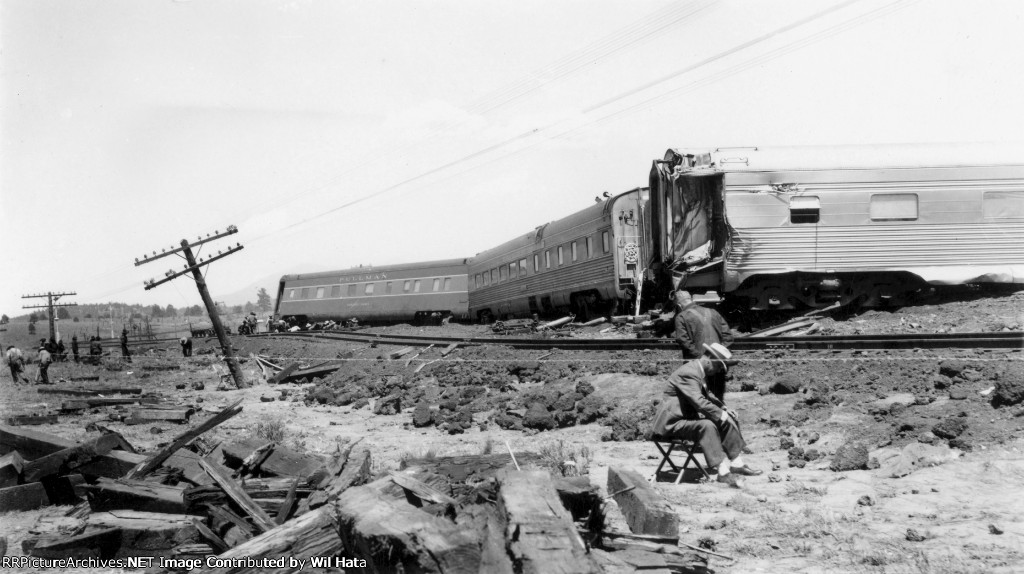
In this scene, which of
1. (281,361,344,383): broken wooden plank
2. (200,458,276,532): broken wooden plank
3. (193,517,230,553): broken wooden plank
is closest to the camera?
(193,517,230,553): broken wooden plank

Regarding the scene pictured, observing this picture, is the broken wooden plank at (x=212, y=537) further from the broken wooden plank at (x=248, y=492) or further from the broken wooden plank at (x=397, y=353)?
the broken wooden plank at (x=397, y=353)

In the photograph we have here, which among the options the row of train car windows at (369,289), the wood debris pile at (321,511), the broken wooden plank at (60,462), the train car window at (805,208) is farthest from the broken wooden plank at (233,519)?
the row of train car windows at (369,289)

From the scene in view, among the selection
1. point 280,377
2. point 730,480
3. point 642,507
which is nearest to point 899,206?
point 730,480

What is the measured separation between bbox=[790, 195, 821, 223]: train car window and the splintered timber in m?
12.7

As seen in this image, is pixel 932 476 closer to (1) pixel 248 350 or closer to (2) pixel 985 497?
(2) pixel 985 497

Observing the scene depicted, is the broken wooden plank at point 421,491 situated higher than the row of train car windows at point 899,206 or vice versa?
the row of train car windows at point 899,206

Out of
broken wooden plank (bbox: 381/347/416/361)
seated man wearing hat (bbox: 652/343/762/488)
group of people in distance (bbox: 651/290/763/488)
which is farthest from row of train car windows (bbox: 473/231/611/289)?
seated man wearing hat (bbox: 652/343/762/488)

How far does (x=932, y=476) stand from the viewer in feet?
17.7

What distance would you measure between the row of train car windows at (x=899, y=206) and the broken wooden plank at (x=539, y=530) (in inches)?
470

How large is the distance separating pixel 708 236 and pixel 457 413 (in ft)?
25.4

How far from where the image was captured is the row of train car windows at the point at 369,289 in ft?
107

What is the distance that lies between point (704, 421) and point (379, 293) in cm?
3023

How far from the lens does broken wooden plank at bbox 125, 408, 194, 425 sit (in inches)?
454

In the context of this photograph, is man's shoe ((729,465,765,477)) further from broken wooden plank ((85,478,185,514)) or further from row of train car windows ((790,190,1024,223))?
row of train car windows ((790,190,1024,223))
